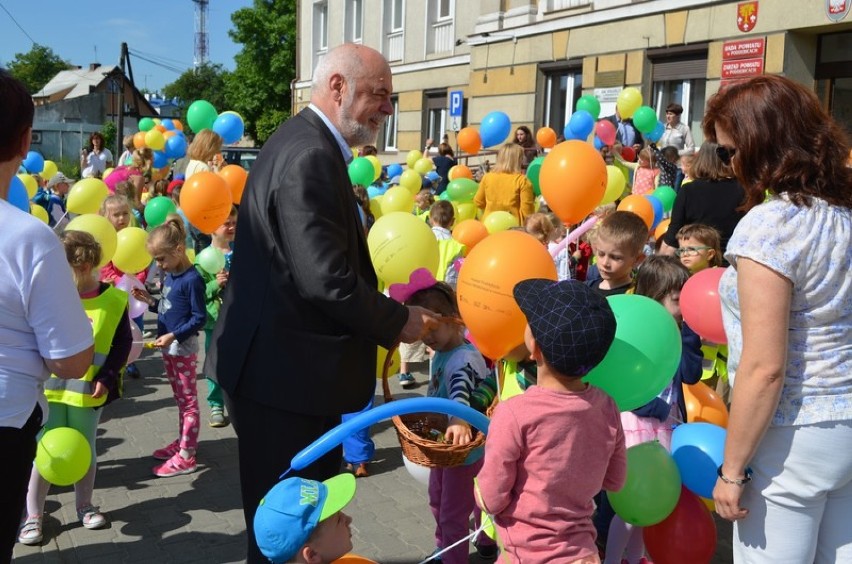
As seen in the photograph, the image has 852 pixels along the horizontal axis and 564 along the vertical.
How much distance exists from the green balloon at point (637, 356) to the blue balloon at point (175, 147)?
1114 cm

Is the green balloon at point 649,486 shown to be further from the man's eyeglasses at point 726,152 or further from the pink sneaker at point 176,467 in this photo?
the pink sneaker at point 176,467

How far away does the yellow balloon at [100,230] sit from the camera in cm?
476

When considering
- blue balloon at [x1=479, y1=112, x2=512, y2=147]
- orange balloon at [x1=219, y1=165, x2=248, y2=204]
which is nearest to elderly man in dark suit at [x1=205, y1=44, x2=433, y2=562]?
orange balloon at [x1=219, y1=165, x2=248, y2=204]

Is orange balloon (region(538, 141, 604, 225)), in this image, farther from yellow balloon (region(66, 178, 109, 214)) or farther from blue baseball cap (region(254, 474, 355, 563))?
yellow balloon (region(66, 178, 109, 214))

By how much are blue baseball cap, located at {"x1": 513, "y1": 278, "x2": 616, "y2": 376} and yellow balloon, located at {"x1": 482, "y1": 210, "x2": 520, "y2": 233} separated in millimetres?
4502

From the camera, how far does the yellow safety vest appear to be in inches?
151

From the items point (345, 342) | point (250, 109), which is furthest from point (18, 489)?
point (250, 109)

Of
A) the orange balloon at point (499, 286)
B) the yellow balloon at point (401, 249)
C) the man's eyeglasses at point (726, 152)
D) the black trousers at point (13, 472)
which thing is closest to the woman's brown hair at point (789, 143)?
the man's eyeglasses at point (726, 152)

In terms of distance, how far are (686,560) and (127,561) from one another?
102 inches

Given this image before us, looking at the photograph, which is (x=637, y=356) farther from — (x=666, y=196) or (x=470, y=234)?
(x=666, y=196)

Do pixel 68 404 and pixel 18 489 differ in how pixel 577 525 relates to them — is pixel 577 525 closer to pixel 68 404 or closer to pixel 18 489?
pixel 18 489

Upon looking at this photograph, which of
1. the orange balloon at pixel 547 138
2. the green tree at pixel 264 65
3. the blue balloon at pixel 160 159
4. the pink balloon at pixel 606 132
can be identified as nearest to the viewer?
the pink balloon at pixel 606 132

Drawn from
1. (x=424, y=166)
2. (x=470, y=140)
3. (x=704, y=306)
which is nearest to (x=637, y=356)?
(x=704, y=306)

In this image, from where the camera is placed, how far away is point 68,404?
386cm
